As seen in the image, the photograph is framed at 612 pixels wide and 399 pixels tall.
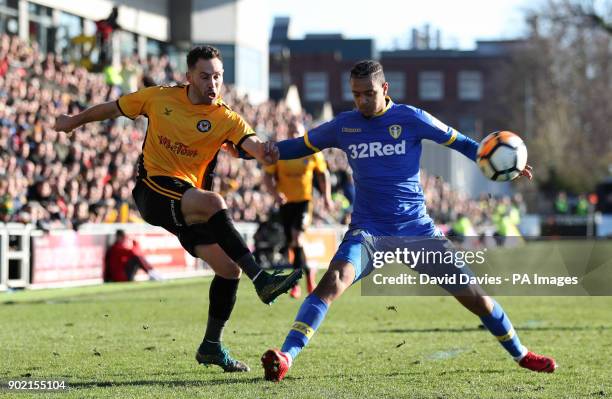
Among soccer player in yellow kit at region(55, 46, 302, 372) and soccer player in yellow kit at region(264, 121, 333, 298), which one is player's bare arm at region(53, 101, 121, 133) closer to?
soccer player in yellow kit at region(55, 46, 302, 372)

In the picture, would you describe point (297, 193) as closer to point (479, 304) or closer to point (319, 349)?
point (319, 349)

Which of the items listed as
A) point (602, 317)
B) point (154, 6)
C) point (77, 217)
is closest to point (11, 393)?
point (602, 317)

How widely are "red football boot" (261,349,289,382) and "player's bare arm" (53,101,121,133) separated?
2.26 m

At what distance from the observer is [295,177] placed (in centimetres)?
1744

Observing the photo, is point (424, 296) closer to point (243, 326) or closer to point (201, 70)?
point (243, 326)

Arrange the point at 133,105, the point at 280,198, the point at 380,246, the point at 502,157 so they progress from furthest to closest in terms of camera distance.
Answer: the point at 280,198 < the point at 133,105 < the point at 380,246 < the point at 502,157

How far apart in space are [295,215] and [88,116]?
29.9 ft

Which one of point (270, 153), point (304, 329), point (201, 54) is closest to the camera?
point (304, 329)

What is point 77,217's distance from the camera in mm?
21781

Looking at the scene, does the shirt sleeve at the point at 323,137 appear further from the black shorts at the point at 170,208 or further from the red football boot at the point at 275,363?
the red football boot at the point at 275,363

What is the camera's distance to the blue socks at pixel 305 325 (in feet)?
25.0

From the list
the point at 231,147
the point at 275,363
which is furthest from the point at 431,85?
the point at 275,363

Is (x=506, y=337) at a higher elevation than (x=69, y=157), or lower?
lower

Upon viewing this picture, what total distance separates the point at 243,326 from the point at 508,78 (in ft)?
267
